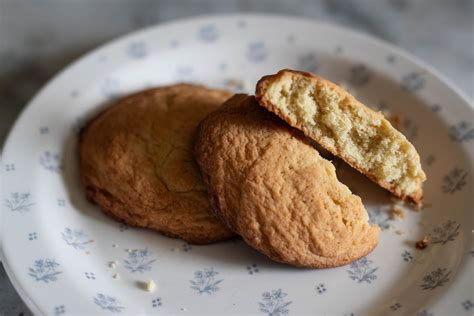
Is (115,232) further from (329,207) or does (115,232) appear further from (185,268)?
(329,207)

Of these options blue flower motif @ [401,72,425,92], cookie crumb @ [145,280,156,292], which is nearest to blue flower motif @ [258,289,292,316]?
cookie crumb @ [145,280,156,292]

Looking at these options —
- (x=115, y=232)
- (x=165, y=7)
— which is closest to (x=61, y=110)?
(x=115, y=232)

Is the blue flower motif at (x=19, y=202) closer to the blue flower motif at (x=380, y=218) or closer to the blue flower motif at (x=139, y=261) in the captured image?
the blue flower motif at (x=139, y=261)

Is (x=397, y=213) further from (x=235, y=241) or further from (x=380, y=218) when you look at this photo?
(x=235, y=241)

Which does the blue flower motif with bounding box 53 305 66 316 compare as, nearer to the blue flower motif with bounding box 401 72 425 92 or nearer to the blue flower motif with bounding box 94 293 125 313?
the blue flower motif with bounding box 94 293 125 313

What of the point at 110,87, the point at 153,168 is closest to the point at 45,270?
the point at 153,168

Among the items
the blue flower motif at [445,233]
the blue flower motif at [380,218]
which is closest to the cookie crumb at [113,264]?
the blue flower motif at [380,218]
